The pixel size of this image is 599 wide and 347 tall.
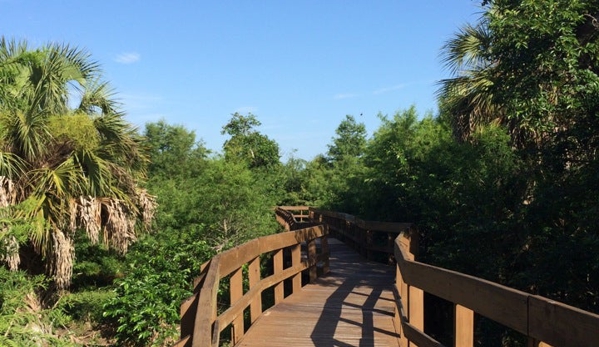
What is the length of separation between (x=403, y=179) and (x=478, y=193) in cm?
411

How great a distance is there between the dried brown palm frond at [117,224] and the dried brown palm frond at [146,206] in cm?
57

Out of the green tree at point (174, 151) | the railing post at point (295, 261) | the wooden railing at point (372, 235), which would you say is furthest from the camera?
the green tree at point (174, 151)

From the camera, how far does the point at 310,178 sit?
42.0 metres

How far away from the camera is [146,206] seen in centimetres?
1220

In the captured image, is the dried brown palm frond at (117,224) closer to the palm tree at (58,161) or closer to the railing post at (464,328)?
the palm tree at (58,161)

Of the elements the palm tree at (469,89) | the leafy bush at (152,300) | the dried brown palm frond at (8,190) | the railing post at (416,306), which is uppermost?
the palm tree at (469,89)

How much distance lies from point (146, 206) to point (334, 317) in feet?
22.1

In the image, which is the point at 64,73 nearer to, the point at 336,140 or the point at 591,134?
the point at 591,134

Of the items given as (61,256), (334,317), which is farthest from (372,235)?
(61,256)

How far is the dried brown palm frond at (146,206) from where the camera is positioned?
12102 millimetres

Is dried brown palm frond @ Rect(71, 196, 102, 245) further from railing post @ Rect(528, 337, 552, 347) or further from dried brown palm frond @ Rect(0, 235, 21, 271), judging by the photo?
railing post @ Rect(528, 337, 552, 347)

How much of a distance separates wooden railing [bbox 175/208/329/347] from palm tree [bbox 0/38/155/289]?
4147mm

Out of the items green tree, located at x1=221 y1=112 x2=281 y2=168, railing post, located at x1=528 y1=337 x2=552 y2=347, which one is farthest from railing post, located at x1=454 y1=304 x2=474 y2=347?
green tree, located at x1=221 y1=112 x2=281 y2=168

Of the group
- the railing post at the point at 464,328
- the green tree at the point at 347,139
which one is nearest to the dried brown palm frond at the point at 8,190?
the railing post at the point at 464,328
